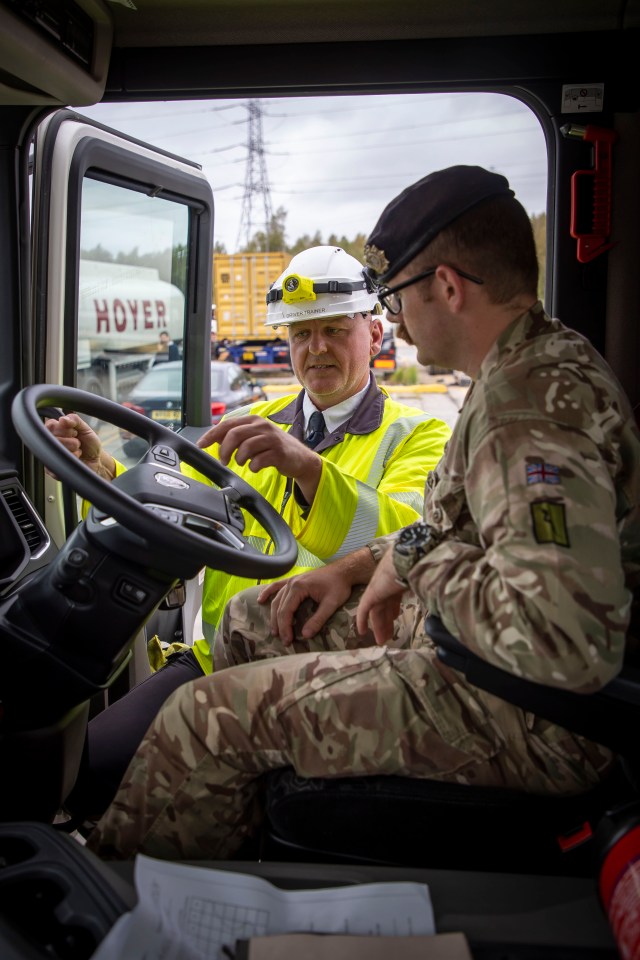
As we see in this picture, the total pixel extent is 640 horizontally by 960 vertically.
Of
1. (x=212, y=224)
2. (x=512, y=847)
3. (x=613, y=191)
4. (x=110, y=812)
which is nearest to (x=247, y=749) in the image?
(x=110, y=812)

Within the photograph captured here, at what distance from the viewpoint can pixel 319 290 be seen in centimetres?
218

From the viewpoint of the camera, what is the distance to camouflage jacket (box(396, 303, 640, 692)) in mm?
971

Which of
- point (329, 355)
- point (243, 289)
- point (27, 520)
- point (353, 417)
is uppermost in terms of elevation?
point (243, 289)

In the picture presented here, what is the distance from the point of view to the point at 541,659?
98cm

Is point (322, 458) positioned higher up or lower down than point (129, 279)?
lower down

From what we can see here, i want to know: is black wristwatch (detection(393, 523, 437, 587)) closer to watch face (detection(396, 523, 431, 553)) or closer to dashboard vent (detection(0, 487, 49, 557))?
watch face (detection(396, 523, 431, 553))

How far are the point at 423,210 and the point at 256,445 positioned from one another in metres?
0.56

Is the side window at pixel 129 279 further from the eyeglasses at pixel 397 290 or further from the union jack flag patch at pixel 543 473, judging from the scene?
the union jack flag patch at pixel 543 473

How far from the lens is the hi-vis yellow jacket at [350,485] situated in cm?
187

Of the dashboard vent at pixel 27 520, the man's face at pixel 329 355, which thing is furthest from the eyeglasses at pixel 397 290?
the dashboard vent at pixel 27 520

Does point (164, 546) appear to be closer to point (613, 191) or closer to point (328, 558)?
point (328, 558)

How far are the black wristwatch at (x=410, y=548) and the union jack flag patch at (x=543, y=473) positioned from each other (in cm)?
24

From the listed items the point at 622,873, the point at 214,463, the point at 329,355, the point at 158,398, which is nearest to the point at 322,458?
the point at 214,463

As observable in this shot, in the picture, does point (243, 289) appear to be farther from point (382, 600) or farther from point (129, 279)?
point (382, 600)
